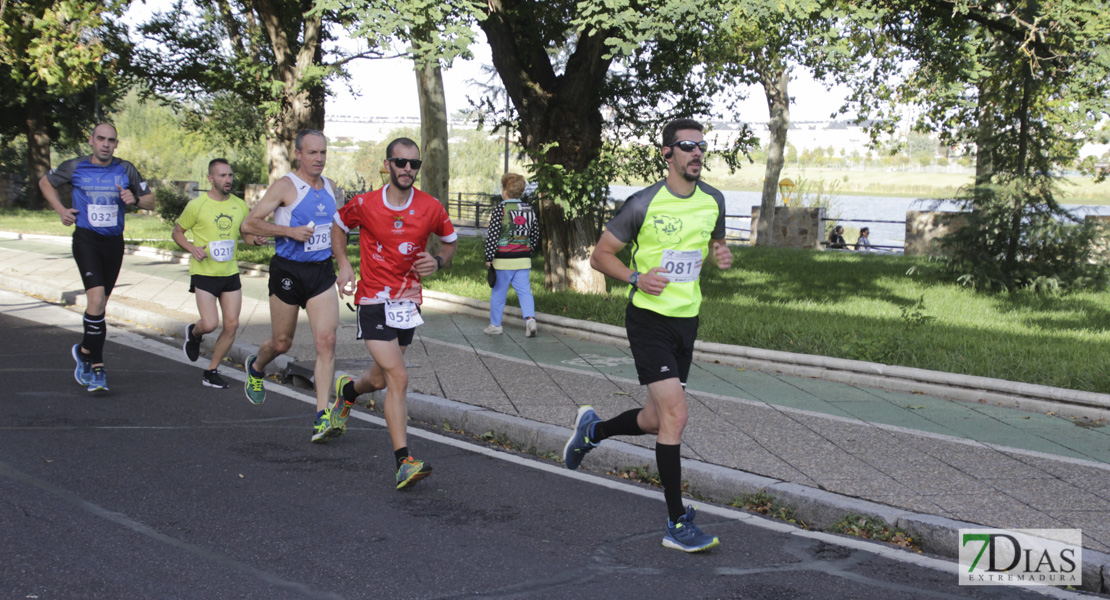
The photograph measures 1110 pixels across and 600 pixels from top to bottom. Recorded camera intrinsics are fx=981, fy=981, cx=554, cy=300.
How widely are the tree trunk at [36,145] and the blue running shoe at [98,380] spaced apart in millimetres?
37384

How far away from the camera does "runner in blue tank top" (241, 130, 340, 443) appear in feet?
21.3

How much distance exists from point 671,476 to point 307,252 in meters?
3.16

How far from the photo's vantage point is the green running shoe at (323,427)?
647cm

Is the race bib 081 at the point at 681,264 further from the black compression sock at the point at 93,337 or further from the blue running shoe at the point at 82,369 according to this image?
the blue running shoe at the point at 82,369

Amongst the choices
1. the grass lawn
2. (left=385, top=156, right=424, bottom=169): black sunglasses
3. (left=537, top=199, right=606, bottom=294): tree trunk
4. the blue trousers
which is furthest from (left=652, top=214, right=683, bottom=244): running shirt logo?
(left=537, top=199, right=606, bottom=294): tree trunk

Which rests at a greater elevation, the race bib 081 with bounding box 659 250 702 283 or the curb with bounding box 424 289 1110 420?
the race bib 081 with bounding box 659 250 702 283

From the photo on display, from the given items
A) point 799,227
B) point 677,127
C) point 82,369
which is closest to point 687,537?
point 677,127

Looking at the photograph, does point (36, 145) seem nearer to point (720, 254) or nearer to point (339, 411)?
point (339, 411)

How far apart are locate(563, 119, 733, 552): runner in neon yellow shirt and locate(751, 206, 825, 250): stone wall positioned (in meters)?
29.4

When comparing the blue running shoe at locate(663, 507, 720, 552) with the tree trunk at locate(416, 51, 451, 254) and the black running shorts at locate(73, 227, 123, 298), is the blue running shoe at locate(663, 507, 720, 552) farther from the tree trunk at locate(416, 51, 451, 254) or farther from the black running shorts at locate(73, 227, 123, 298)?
the tree trunk at locate(416, 51, 451, 254)

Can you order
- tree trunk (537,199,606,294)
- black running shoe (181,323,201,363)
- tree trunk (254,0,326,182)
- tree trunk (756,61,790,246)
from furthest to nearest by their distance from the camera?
tree trunk (756,61,790,246) → tree trunk (254,0,326,182) → tree trunk (537,199,606,294) → black running shoe (181,323,201,363)

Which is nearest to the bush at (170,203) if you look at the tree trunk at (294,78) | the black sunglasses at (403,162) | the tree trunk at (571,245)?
the tree trunk at (294,78)

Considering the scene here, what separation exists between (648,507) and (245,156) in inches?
1664

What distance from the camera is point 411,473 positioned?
5484mm
